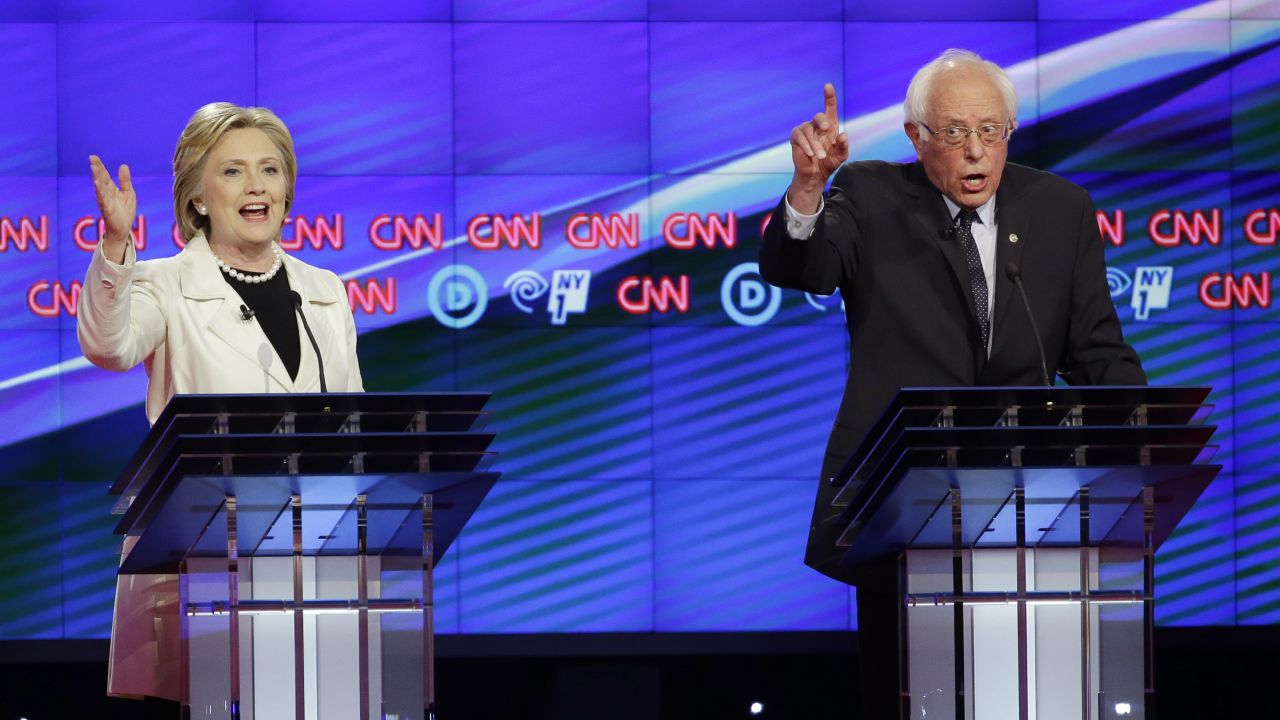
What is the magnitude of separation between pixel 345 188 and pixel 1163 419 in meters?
4.45

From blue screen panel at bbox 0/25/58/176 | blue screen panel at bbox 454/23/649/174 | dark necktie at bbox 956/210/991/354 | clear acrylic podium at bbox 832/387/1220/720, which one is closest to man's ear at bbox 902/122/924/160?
dark necktie at bbox 956/210/991/354

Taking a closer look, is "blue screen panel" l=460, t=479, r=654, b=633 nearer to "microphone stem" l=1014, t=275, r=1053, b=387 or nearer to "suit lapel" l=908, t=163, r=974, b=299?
"suit lapel" l=908, t=163, r=974, b=299

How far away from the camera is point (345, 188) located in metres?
6.64

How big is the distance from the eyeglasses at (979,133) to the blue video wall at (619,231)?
10.8 ft

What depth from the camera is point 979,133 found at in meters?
3.29

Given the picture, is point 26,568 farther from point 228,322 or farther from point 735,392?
point 228,322

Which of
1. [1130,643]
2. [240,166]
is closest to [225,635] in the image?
[240,166]

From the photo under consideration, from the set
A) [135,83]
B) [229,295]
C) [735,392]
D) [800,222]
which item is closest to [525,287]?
[735,392]

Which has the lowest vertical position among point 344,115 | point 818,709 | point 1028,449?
point 818,709

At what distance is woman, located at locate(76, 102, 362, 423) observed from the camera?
329 cm

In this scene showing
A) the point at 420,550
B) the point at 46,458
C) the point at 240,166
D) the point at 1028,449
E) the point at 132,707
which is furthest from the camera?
the point at 46,458

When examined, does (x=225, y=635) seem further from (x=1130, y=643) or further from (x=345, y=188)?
(x=345, y=188)

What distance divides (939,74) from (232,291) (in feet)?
4.54

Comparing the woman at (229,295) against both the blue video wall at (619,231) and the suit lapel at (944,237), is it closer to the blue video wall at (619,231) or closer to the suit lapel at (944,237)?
the suit lapel at (944,237)
